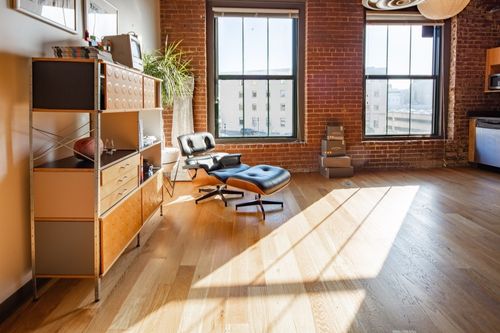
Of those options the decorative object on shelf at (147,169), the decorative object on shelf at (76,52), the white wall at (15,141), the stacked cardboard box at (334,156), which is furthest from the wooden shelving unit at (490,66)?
the white wall at (15,141)

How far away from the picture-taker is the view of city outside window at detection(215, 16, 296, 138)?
742cm

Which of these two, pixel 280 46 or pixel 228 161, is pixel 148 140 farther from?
pixel 280 46

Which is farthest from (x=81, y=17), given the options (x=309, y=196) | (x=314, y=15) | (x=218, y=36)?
(x=314, y=15)

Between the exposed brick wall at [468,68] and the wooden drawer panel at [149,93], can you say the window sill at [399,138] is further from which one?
the wooden drawer panel at [149,93]

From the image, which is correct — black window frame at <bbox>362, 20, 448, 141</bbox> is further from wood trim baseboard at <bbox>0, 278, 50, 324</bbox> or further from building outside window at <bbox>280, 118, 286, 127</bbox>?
wood trim baseboard at <bbox>0, 278, 50, 324</bbox>

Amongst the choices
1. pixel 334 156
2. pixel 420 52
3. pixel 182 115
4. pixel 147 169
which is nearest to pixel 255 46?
pixel 182 115

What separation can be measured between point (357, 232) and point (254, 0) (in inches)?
180

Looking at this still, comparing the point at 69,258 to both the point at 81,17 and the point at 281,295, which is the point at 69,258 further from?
the point at 81,17

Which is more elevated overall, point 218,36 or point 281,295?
point 218,36

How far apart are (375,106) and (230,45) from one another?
2.71 meters

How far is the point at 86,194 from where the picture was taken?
273 cm

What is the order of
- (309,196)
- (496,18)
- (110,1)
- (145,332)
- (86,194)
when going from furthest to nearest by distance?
(496,18) < (309,196) < (110,1) < (86,194) < (145,332)

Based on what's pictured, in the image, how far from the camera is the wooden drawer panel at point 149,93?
4028mm

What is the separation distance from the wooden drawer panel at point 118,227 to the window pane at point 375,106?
5.28 metres
